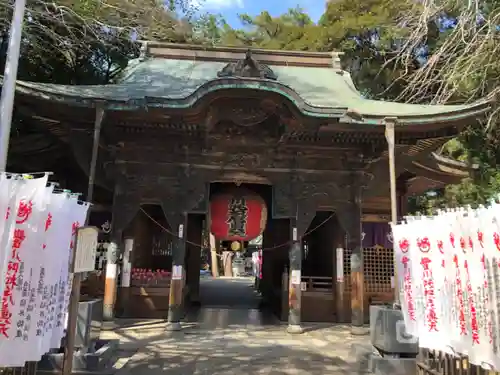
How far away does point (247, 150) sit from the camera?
8.95 m

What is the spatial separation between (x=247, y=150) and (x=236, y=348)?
4170mm

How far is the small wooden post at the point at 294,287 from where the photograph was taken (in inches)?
325

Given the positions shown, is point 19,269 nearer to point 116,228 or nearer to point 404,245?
point 404,245

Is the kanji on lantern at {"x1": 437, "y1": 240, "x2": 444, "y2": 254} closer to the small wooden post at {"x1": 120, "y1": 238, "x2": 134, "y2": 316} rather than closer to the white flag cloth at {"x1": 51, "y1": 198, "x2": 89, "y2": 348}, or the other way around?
the white flag cloth at {"x1": 51, "y1": 198, "x2": 89, "y2": 348}

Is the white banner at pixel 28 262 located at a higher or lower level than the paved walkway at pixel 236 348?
higher

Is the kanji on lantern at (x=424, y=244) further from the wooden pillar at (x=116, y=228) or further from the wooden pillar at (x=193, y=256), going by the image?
the wooden pillar at (x=193, y=256)

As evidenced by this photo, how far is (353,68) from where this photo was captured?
18250 millimetres

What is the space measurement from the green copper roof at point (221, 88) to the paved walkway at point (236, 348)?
4257 millimetres

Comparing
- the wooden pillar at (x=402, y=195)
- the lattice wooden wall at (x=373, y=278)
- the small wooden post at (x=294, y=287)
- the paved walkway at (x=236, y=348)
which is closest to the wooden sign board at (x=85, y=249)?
the paved walkway at (x=236, y=348)

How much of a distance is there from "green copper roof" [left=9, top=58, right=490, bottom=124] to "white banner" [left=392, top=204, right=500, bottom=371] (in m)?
3.71

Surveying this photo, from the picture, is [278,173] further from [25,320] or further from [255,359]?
[25,320]

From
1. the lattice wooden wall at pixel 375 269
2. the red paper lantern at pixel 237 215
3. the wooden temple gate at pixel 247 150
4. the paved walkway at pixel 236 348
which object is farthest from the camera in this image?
the lattice wooden wall at pixel 375 269

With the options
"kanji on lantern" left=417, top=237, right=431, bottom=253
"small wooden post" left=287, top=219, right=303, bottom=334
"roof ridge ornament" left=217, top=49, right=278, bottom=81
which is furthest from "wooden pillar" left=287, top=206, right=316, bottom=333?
"kanji on lantern" left=417, top=237, right=431, bottom=253

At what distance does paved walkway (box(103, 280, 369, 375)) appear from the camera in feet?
18.6
